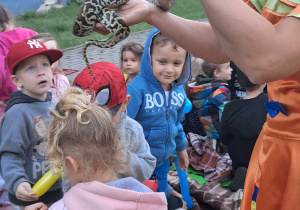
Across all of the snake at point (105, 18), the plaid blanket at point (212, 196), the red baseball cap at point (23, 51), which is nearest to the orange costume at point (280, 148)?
the snake at point (105, 18)

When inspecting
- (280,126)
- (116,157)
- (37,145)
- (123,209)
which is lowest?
(37,145)

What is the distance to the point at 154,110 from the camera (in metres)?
3.35

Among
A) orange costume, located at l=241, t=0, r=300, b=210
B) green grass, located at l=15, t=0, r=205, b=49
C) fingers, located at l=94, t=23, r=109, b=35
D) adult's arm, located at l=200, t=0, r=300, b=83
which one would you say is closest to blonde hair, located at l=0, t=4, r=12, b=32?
fingers, located at l=94, t=23, r=109, b=35

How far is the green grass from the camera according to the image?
36.0 feet

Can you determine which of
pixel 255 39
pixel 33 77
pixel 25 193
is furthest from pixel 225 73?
pixel 255 39

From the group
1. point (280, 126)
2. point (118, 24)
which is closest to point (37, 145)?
point (118, 24)

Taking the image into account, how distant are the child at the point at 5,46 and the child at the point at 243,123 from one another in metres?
1.99

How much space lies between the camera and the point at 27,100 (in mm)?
2951

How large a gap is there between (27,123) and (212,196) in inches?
75.0

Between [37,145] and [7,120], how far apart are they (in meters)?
0.26

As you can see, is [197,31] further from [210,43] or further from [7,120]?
[7,120]

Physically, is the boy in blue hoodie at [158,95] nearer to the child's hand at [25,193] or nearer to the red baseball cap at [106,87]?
the red baseball cap at [106,87]

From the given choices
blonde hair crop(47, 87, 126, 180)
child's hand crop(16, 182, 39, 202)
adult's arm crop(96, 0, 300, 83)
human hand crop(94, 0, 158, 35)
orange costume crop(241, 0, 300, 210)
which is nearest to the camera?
adult's arm crop(96, 0, 300, 83)

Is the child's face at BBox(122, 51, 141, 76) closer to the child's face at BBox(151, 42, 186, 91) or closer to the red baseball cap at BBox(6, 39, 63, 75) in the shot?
the child's face at BBox(151, 42, 186, 91)
